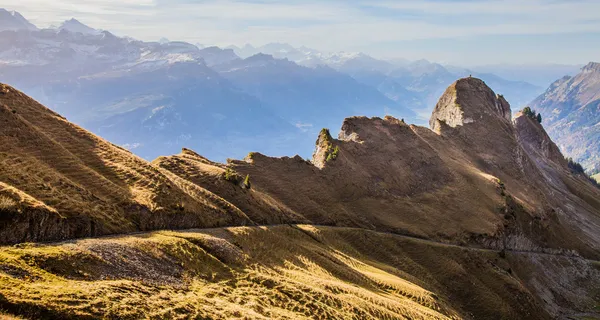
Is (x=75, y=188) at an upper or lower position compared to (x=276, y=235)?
upper

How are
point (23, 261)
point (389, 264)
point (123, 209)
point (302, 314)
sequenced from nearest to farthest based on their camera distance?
point (23, 261)
point (302, 314)
point (123, 209)
point (389, 264)

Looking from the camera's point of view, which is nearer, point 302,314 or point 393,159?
point 302,314

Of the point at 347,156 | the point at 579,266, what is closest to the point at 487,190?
the point at 579,266

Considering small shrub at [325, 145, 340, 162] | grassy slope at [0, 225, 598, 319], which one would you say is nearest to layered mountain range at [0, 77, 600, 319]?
grassy slope at [0, 225, 598, 319]

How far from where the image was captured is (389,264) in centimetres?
9556

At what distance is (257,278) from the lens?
181ft

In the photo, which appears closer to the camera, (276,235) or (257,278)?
(257,278)

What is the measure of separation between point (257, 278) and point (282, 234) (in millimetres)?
25939

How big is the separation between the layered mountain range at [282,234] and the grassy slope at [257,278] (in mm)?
217

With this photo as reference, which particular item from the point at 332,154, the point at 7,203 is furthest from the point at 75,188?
the point at 332,154

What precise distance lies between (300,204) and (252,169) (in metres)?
14.7

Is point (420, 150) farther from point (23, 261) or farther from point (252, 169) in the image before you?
point (23, 261)

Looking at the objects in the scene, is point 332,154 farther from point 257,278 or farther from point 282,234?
point 257,278

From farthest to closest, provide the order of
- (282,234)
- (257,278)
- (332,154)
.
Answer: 1. (332,154)
2. (282,234)
3. (257,278)
